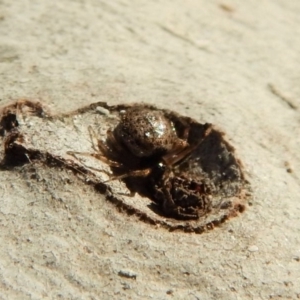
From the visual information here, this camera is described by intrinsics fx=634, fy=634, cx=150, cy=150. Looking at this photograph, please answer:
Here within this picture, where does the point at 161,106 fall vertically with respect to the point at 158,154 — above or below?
above

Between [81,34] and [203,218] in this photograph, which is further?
[81,34]

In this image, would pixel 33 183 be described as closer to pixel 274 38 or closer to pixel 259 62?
pixel 259 62

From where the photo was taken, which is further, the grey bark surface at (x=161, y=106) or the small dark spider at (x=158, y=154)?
the small dark spider at (x=158, y=154)

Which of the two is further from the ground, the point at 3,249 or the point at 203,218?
the point at 203,218

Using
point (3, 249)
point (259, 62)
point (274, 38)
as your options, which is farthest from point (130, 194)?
point (274, 38)

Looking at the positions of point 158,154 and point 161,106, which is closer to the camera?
point 161,106
